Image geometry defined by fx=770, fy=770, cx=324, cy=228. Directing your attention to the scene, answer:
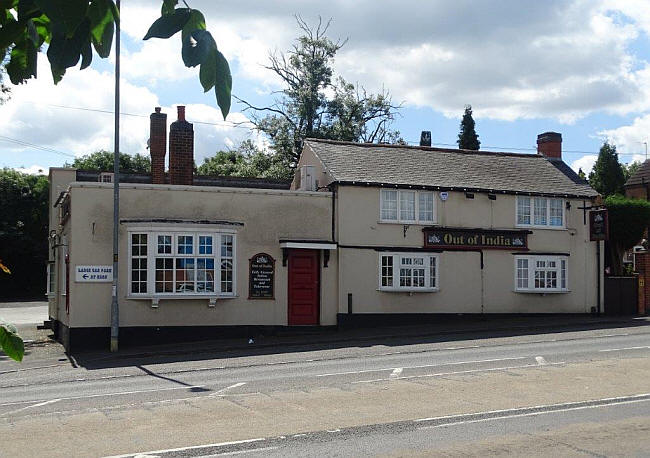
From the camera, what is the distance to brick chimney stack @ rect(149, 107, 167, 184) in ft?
85.7

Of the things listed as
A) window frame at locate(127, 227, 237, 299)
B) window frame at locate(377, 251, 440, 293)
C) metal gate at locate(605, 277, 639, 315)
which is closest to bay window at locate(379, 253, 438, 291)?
window frame at locate(377, 251, 440, 293)

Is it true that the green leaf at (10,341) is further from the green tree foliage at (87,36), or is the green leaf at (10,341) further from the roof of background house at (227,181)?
the roof of background house at (227,181)

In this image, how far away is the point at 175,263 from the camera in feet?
74.5

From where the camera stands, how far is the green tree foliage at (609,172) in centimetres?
5550

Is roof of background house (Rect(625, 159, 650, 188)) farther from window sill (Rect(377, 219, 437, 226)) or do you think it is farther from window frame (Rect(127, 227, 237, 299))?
window frame (Rect(127, 227, 237, 299))

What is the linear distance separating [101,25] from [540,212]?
26.8m

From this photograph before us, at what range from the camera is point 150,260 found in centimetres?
2250

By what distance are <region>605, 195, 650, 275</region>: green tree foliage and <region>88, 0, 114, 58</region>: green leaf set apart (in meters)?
33.5

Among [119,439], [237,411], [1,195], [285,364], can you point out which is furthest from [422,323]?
[1,195]

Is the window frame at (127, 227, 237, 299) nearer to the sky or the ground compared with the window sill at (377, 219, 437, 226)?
nearer to the ground

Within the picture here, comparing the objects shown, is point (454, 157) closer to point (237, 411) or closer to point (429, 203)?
point (429, 203)

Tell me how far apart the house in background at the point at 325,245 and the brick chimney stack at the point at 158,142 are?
0.20ft

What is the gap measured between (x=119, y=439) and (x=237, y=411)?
90.7 inches

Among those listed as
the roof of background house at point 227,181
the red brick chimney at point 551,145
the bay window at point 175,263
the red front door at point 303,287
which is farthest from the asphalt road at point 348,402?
the roof of background house at point 227,181
